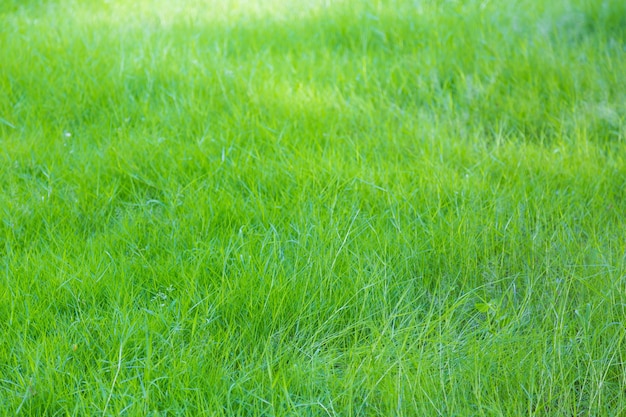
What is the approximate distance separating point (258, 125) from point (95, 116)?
3.29ft

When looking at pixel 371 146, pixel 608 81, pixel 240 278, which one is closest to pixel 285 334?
pixel 240 278

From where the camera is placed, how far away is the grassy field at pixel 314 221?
2.00 m

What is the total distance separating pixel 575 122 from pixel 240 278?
226 cm

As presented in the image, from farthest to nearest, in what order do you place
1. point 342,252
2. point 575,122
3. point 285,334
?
point 575,122 → point 342,252 → point 285,334

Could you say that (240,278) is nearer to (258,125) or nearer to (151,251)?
(151,251)

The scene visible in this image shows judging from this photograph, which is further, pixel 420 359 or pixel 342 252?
pixel 342 252

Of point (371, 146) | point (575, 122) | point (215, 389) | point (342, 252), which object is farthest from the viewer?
point (575, 122)

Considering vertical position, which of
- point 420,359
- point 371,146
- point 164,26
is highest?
point 164,26

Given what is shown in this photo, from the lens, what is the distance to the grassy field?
200 cm

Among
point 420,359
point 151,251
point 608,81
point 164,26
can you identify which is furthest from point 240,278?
point 164,26

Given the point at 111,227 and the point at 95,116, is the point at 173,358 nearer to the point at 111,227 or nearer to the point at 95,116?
the point at 111,227

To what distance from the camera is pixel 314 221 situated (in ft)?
8.90

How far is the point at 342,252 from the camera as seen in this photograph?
252 centimetres

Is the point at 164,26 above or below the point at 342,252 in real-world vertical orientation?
above
